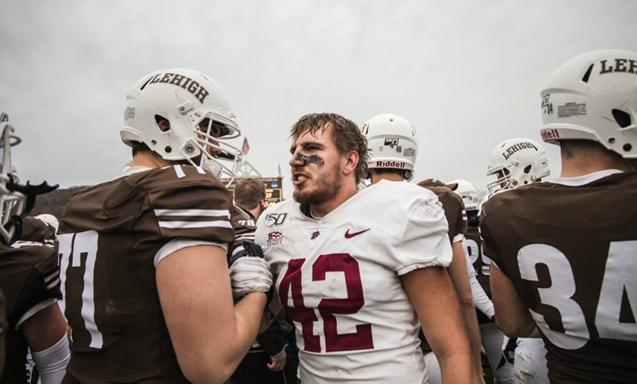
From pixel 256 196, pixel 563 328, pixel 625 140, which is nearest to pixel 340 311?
pixel 563 328

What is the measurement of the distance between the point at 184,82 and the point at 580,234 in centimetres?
199

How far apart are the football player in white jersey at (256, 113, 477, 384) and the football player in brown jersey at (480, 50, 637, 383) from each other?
409 mm

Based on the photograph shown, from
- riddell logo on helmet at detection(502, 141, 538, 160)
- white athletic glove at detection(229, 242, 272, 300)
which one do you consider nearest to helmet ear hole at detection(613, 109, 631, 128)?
white athletic glove at detection(229, 242, 272, 300)

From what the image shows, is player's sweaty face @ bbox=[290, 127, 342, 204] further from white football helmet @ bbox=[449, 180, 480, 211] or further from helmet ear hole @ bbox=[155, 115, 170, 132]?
white football helmet @ bbox=[449, 180, 480, 211]

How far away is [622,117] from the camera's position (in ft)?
5.67

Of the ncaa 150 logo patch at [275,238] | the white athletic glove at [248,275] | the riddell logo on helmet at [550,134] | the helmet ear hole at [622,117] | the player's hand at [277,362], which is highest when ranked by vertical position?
the helmet ear hole at [622,117]

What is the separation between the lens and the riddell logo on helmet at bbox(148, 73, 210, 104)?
1.85 meters

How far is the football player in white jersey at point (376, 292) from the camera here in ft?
5.16

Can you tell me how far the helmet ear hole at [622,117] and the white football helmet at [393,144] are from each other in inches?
66.1

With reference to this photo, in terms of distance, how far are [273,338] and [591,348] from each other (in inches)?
79.6

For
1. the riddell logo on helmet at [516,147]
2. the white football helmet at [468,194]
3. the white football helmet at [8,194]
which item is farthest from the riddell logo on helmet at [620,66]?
the white football helmet at [468,194]

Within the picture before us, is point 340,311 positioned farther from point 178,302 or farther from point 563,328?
point 563,328

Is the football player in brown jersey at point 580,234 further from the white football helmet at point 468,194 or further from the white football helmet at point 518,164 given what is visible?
the white football helmet at point 468,194

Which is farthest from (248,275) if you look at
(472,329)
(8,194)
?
(472,329)
